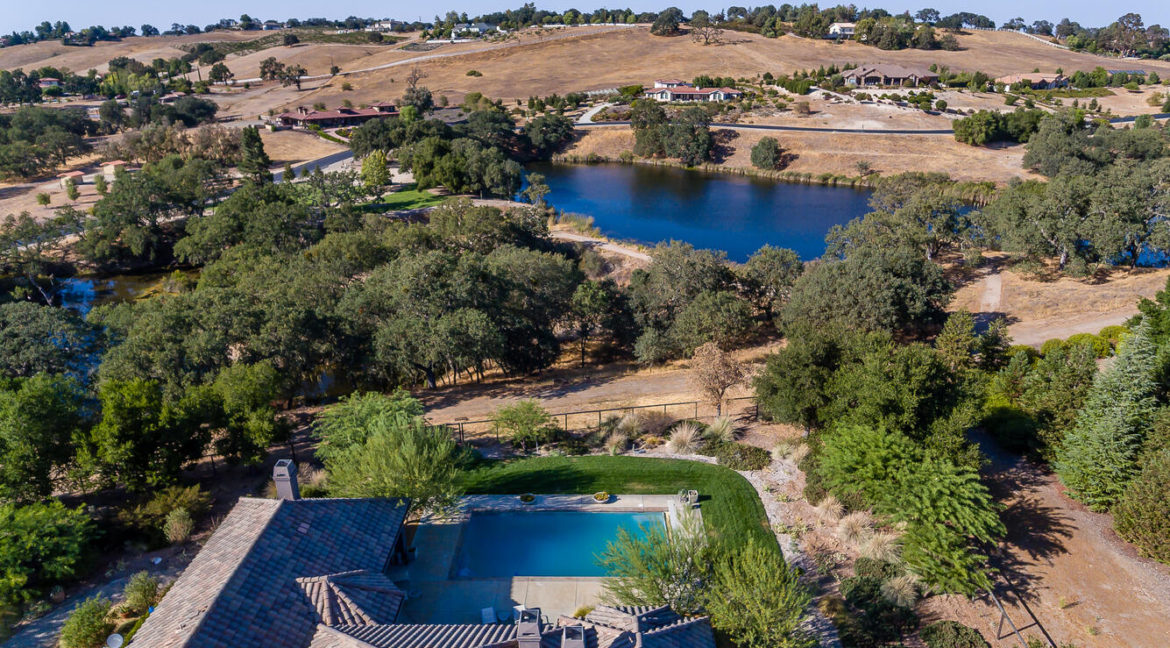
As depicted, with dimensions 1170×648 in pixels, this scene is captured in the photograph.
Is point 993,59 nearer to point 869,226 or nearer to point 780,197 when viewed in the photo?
point 780,197

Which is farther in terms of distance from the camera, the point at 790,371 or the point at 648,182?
the point at 648,182

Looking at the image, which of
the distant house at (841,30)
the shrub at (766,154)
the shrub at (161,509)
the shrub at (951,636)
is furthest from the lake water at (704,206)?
the distant house at (841,30)

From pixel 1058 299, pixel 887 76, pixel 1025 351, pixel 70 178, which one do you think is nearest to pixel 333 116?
pixel 70 178

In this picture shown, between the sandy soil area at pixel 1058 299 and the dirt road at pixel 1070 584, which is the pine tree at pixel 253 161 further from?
the dirt road at pixel 1070 584

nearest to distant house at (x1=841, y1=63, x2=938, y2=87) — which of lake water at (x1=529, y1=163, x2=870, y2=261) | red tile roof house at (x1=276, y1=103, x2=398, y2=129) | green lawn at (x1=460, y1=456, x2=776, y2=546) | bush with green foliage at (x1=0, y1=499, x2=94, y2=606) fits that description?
lake water at (x1=529, y1=163, x2=870, y2=261)

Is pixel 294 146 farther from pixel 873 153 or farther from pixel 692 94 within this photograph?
pixel 873 153

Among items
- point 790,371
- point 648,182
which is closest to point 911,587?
point 790,371
